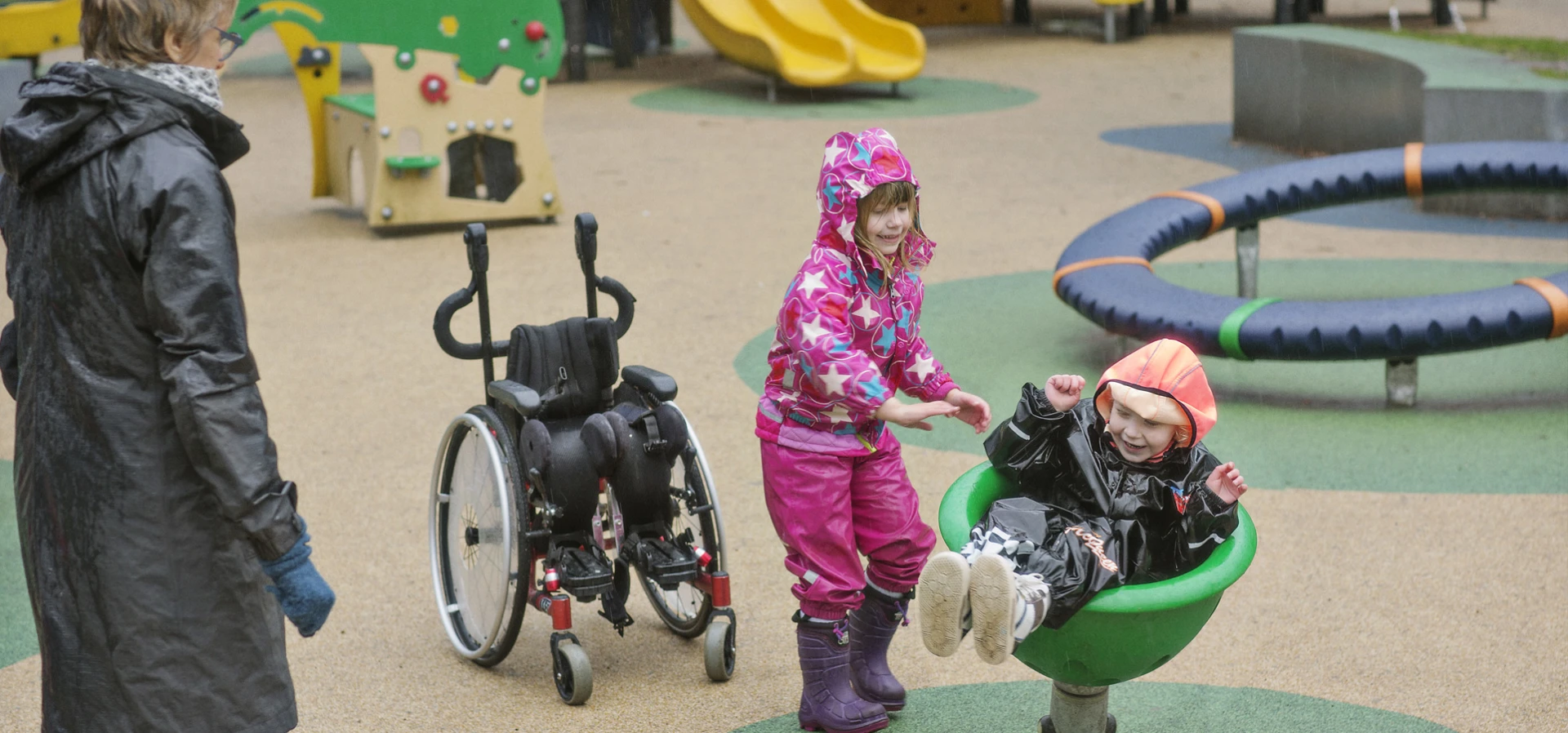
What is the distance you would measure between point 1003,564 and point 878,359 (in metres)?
0.82

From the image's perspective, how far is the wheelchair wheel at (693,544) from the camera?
3713 millimetres

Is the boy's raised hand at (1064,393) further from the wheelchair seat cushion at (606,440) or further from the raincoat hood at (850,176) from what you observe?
the wheelchair seat cushion at (606,440)

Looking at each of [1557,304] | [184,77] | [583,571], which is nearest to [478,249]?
[583,571]

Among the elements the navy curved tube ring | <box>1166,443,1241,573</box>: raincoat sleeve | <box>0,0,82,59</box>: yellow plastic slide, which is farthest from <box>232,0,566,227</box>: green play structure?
<box>1166,443,1241,573</box>: raincoat sleeve

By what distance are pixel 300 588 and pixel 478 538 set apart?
4.29 feet

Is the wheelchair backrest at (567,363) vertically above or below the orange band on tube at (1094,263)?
above

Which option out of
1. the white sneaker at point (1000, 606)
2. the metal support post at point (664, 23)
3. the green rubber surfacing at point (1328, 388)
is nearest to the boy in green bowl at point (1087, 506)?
the white sneaker at point (1000, 606)

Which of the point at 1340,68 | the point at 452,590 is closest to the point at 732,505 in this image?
the point at 452,590

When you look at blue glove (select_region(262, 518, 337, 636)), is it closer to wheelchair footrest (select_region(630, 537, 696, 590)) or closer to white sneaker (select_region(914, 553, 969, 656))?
white sneaker (select_region(914, 553, 969, 656))

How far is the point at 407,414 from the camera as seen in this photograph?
584cm

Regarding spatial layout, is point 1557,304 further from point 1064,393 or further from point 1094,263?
point 1064,393

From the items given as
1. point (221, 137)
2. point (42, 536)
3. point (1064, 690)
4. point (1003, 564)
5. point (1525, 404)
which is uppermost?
point (221, 137)

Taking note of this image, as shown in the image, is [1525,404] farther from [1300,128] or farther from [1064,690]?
[1300,128]

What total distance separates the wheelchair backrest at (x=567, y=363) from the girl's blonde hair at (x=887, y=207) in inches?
30.1
